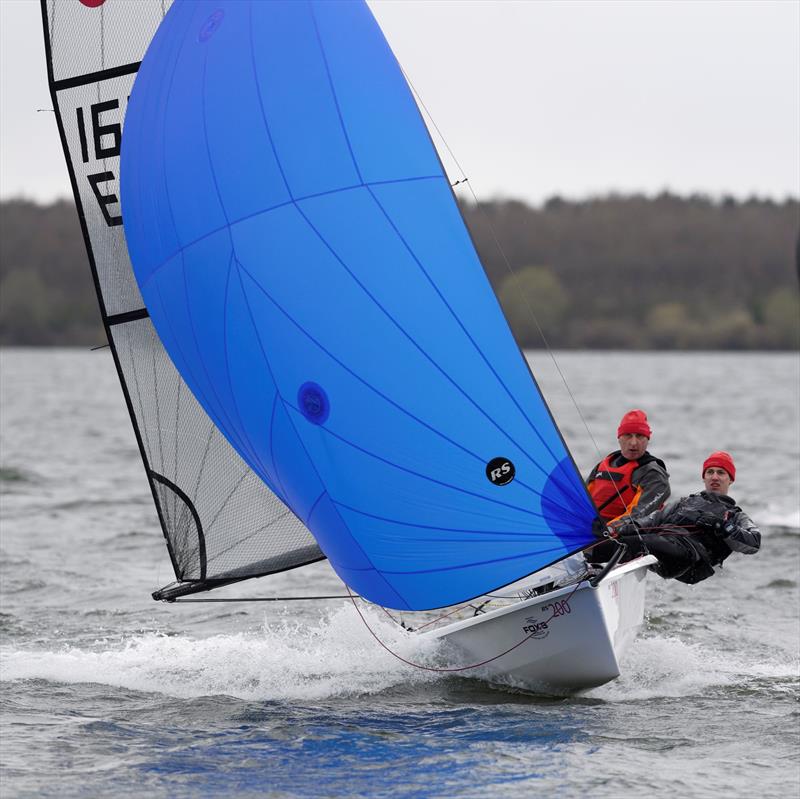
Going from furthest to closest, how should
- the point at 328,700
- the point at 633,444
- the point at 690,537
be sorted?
the point at 633,444 < the point at 690,537 < the point at 328,700

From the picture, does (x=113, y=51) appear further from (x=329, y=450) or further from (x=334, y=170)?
(x=329, y=450)

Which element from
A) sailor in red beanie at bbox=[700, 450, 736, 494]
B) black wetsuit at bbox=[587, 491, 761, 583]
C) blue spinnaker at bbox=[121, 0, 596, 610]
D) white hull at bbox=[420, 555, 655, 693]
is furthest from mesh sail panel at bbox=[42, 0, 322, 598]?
sailor in red beanie at bbox=[700, 450, 736, 494]

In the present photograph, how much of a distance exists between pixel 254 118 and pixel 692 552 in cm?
269

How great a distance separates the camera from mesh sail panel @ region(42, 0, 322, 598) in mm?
6695

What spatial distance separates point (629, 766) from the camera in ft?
17.6

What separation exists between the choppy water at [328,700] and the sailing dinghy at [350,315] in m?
0.49

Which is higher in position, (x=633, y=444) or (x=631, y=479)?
(x=633, y=444)

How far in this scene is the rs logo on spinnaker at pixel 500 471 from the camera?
19.1 ft

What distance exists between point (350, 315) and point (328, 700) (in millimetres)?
1754

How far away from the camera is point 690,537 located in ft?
21.2

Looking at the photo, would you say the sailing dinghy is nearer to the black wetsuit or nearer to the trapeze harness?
the black wetsuit

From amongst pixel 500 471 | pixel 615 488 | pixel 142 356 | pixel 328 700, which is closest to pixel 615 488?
pixel 615 488

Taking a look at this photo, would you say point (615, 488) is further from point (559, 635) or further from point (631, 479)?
point (559, 635)

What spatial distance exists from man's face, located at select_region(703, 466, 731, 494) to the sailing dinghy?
707 millimetres
